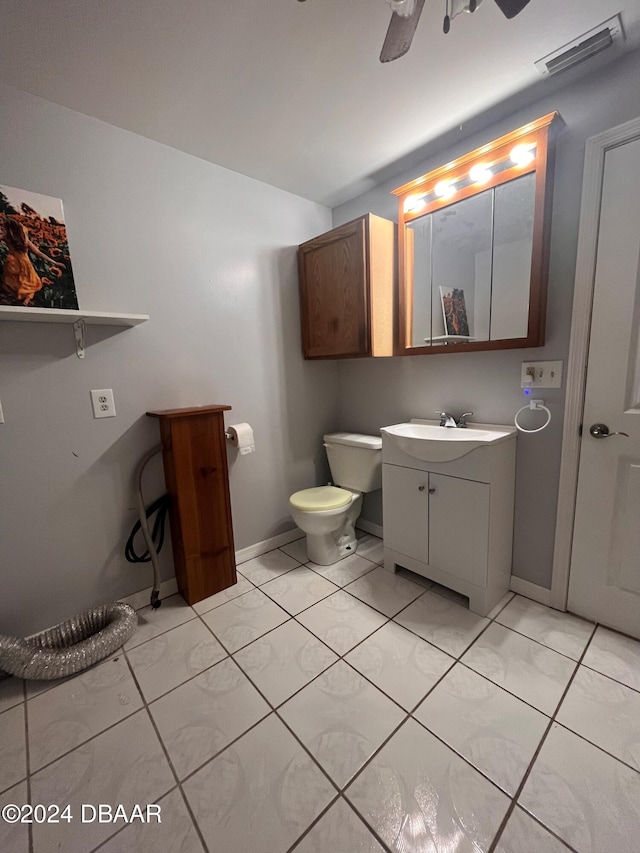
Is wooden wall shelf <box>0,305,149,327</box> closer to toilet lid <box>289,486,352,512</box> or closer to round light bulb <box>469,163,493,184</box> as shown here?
toilet lid <box>289,486,352,512</box>

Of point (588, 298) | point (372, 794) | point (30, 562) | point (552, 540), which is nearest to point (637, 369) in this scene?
point (588, 298)

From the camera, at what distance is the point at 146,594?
182 centimetres

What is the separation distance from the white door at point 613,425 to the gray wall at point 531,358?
A: 4.1 inches

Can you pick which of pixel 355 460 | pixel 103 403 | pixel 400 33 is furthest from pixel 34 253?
pixel 355 460

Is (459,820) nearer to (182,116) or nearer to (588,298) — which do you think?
(588,298)

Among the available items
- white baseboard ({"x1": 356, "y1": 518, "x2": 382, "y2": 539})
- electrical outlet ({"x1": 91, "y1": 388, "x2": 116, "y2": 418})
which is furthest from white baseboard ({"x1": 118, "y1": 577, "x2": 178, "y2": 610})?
white baseboard ({"x1": 356, "y1": 518, "x2": 382, "y2": 539})

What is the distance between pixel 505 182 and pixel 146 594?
106 inches

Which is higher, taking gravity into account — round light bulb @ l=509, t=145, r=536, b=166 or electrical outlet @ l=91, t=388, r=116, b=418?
round light bulb @ l=509, t=145, r=536, b=166

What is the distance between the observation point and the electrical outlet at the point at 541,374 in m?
1.55

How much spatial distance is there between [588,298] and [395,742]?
1.80 meters

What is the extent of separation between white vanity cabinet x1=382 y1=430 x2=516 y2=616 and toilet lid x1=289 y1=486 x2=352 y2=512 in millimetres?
289

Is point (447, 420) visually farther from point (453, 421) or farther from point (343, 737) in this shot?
point (343, 737)

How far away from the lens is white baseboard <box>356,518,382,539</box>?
8.03ft

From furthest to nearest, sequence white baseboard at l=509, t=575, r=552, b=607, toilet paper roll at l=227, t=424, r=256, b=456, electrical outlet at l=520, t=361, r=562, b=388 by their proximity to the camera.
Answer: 1. toilet paper roll at l=227, t=424, r=256, b=456
2. white baseboard at l=509, t=575, r=552, b=607
3. electrical outlet at l=520, t=361, r=562, b=388
